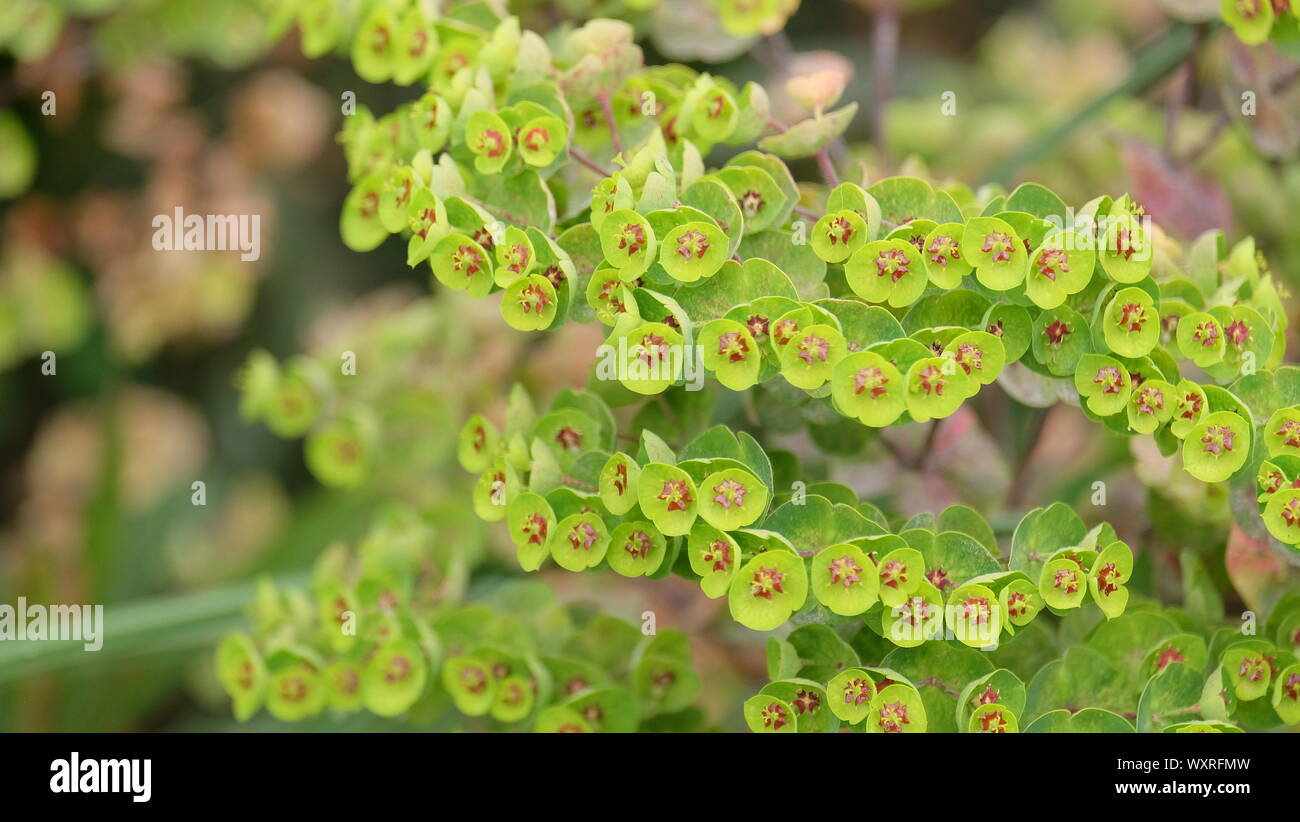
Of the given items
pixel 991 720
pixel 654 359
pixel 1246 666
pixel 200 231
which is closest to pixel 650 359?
pixel 654 359

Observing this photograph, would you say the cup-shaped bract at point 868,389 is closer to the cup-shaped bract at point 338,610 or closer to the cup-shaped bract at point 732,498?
the cup-shaped bract at point 732,498

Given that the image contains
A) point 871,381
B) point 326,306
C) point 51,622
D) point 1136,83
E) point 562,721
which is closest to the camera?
point 871,381

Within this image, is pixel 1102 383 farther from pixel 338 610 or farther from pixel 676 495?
pixel 338 610

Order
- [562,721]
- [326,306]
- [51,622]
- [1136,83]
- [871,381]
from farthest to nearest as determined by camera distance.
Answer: [326,306]
[51,622]
[1136,83]
[562,721]
[871,381]

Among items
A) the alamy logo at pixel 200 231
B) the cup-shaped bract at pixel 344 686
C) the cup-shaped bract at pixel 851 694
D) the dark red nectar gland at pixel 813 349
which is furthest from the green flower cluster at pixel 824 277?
the alamy logo at pixel 200 231

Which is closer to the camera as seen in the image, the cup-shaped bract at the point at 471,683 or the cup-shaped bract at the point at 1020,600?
the cup-shaped bract at the point at 1020,600
